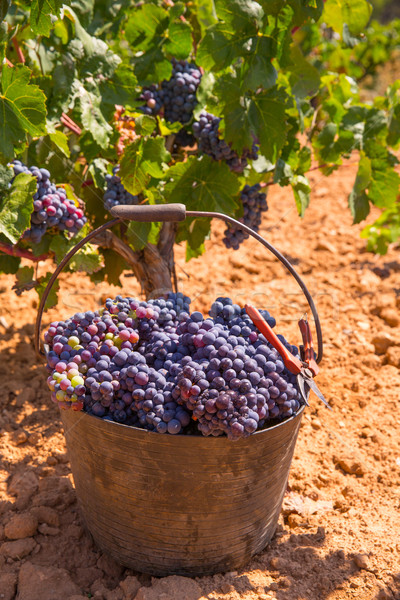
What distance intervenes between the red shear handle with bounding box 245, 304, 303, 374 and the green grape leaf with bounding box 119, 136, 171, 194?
2.73ft

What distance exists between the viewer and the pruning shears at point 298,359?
168 cm

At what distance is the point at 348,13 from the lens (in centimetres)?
268

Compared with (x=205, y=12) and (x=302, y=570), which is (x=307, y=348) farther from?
(x=205, y=12)

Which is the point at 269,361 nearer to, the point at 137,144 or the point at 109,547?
the point at 109,547

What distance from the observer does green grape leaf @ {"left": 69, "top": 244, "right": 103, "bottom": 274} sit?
2.38m

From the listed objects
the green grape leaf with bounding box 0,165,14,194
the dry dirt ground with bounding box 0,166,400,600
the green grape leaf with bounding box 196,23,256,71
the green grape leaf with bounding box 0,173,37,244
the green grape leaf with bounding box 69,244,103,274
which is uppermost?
the green grape leaf with bounding box 196,23,256,71

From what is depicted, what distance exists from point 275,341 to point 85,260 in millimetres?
1024

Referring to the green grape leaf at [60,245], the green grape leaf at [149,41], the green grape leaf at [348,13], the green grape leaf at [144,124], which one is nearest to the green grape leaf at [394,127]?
the green grape leaf at [348,13]

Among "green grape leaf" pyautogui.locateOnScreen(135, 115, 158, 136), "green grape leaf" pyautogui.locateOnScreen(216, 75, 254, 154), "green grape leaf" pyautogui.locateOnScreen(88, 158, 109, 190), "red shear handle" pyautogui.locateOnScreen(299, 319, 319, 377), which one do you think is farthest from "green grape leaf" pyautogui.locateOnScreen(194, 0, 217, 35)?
"red shear handle" pyautogui.locateOnScreen(299, 319, 319, 377)

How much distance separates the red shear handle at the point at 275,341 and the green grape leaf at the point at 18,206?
0.91 m

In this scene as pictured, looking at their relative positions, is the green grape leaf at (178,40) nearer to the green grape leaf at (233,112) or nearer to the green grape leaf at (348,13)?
the green grape leaf at (233,112)

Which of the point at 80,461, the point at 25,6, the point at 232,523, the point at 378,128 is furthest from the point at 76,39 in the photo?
the point at 232,523

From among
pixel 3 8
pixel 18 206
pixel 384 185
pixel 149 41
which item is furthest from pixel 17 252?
pixel 384 185

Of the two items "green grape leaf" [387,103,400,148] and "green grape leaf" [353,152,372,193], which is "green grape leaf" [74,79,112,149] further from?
"green grape leaf" [387,103,400,148]
